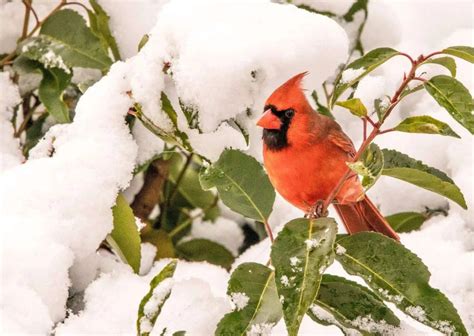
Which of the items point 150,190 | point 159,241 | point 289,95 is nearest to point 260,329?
point 289,95

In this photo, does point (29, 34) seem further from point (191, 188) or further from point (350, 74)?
point (350, 74)

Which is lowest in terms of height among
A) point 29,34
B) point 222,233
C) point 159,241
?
point 222,233

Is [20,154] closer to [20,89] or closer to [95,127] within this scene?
[20,89]

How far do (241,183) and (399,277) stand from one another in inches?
10.7

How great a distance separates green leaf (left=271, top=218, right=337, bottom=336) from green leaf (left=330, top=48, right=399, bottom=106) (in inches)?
7.1

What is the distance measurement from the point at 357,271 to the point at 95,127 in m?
0.48

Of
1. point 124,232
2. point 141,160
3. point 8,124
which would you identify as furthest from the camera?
point 8,124

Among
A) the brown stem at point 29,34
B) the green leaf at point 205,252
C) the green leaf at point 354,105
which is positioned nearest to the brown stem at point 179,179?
the green leaf at point 205,252

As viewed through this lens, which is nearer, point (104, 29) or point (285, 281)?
point (285, 281)

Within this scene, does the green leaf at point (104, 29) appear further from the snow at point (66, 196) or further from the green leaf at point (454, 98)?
the green leaf at point (454, 98)

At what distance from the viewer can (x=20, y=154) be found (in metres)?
1.44

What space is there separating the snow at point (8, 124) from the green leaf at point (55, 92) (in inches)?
3.4

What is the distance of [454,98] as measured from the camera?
0.97 m

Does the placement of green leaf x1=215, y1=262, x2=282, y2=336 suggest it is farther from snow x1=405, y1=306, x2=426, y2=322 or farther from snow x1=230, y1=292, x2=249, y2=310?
snow x1=405, y1=306, x2=426, y2=322
